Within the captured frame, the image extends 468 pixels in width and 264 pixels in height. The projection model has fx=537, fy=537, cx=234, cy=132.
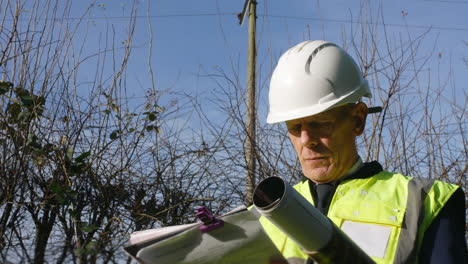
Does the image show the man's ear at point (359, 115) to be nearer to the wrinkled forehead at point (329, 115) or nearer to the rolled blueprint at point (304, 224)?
the wrinkled forehead at point (329, 115)

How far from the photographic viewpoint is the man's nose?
181 cm

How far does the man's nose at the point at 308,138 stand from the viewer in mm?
1807

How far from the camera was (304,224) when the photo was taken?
101cm

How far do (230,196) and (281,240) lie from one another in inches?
105

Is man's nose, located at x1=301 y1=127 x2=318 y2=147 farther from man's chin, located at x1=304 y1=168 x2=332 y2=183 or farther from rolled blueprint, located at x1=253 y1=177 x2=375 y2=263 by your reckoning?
rolled blueprint, located at x1=253 y1=177 x2=375 y2=263

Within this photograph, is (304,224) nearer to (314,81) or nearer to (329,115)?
(329,115)

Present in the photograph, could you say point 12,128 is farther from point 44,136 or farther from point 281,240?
point 281,240

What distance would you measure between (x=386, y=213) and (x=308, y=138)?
355mm

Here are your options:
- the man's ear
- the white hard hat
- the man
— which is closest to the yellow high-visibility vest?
the man

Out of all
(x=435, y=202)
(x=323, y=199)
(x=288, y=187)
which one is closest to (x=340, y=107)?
(x=323, y=199)

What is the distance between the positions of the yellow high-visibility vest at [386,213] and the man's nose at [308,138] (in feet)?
0.68

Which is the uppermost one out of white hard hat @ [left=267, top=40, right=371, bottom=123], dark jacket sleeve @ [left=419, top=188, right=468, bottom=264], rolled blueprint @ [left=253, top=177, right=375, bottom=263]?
white hard hat @ [left=267, top=40, right=371, bottom=123]

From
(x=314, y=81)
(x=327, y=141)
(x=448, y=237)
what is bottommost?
(x=448, y=237)

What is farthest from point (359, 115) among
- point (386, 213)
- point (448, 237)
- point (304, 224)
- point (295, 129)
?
point (304, 224)
